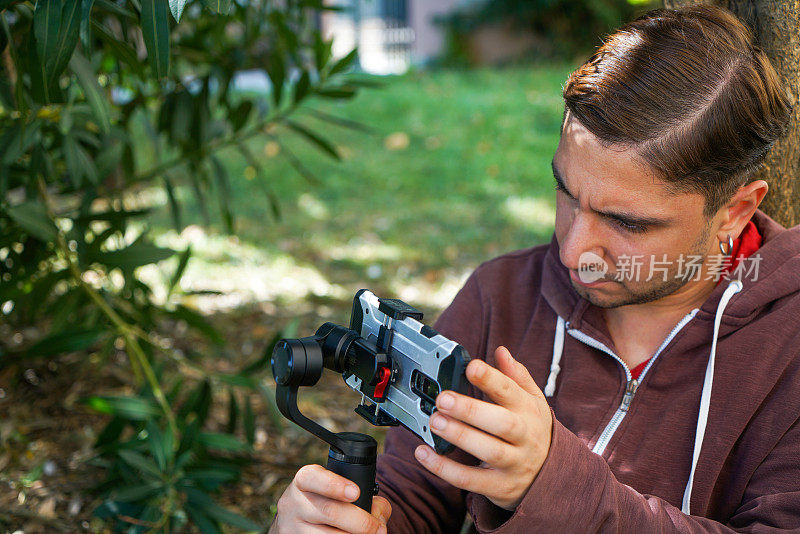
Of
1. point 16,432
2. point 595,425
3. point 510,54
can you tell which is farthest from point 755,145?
point 510,54

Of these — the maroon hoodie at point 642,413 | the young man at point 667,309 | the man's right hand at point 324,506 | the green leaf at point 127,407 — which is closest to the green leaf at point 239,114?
the green leaf at point 127,407

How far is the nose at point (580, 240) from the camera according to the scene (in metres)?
1.36

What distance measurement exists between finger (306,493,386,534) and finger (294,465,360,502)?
17mm

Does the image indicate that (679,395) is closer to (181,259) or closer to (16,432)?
(181,259)

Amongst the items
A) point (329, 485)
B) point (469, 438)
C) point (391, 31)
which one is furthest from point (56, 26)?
point (391, 31)

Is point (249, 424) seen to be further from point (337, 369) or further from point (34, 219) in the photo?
point (337, 369)

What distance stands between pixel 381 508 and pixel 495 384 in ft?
1.56

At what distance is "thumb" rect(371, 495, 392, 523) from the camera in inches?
52.9

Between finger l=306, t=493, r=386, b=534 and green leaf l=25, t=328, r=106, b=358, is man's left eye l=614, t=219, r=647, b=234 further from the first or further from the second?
green leaf l=25, t=328, r=106, b=358

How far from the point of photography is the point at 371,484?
1194 mm

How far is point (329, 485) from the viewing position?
1.15 m

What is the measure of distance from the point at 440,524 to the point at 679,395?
1.75ft

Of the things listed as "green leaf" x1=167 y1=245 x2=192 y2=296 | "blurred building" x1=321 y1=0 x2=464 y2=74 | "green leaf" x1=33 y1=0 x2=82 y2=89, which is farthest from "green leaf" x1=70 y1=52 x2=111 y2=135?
"blurred building" x1=321 y1=0 x2=464 y2=74

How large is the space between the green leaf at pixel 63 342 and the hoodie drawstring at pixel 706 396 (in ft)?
5.33
